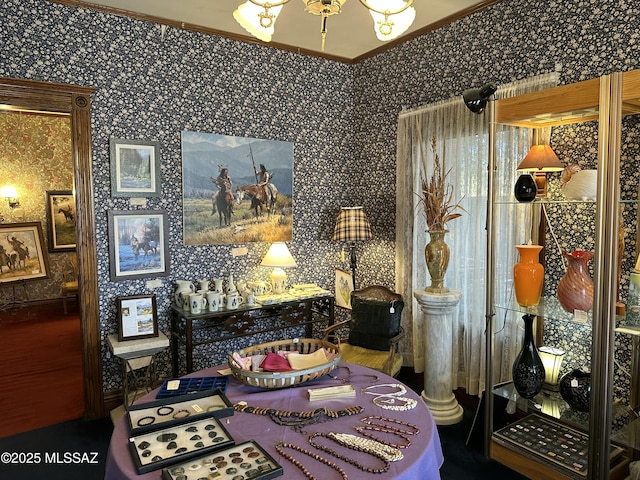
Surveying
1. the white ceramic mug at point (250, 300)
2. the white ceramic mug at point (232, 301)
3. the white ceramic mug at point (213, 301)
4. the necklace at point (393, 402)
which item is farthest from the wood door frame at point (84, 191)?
the necklace at point (393, 402)

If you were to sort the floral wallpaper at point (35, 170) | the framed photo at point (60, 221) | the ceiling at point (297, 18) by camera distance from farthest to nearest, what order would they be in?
the framed photo at point (60, 221) → the floral wallpaper at point (35, 170) → the ceiling at point (297, 18)

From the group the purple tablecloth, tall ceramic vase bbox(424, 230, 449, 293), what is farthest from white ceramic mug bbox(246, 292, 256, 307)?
the purple tablecloth

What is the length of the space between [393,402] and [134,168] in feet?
9.44

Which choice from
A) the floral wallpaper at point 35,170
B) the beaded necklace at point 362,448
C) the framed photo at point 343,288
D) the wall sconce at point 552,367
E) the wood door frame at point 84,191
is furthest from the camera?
the floral wallpaper at point 35,170

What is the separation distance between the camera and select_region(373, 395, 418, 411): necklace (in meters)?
2.19

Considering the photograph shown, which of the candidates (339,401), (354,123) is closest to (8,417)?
(339,401)

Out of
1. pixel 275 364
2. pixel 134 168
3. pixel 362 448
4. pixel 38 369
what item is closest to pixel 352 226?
pixel 134 168

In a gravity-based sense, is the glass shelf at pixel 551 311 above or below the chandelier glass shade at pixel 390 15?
below

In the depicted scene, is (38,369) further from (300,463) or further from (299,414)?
(300,463)

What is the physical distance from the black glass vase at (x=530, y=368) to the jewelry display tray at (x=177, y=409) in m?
1.92

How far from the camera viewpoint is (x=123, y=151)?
390 centimetres

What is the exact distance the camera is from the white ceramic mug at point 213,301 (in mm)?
4086

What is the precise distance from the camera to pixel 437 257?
11.9ft

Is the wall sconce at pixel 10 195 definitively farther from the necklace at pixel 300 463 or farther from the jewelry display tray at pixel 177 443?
the necklace at pixel 300 463
